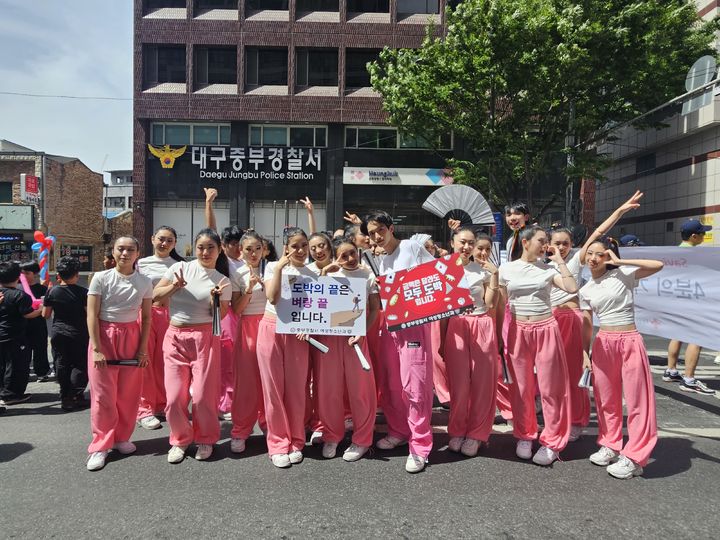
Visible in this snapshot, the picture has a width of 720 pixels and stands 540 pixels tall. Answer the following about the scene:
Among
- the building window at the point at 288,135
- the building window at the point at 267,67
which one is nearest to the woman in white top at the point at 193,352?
the building window at the point at 288,135

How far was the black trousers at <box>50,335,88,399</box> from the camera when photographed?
502 cm

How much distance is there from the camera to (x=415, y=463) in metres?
3.59

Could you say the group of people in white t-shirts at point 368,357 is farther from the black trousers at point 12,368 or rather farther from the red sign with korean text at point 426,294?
the black trousers at point 12,368

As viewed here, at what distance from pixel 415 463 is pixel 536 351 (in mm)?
1278

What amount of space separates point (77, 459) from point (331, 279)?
95.7 inches

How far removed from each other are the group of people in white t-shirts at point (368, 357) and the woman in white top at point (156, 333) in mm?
741

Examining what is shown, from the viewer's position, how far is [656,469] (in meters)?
3.61

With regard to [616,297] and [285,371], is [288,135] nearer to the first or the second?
[285,371]

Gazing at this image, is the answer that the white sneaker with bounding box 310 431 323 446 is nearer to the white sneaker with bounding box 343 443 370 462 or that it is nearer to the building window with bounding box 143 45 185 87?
the white sneaker with bounding box 343 443 370 462

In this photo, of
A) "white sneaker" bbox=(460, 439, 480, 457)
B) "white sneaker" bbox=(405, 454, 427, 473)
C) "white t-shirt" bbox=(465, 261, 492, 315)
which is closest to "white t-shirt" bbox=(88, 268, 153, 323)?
"white sneaker" bbox=(405, 454, 427, 473)

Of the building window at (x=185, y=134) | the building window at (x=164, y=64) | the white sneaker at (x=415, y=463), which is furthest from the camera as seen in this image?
the building window at (x=185, y=134)

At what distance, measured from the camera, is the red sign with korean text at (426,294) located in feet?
12.0

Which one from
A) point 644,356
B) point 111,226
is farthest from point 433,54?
point 111,226

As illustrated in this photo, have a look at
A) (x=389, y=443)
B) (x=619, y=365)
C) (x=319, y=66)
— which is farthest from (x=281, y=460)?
(x=319, y=66)
